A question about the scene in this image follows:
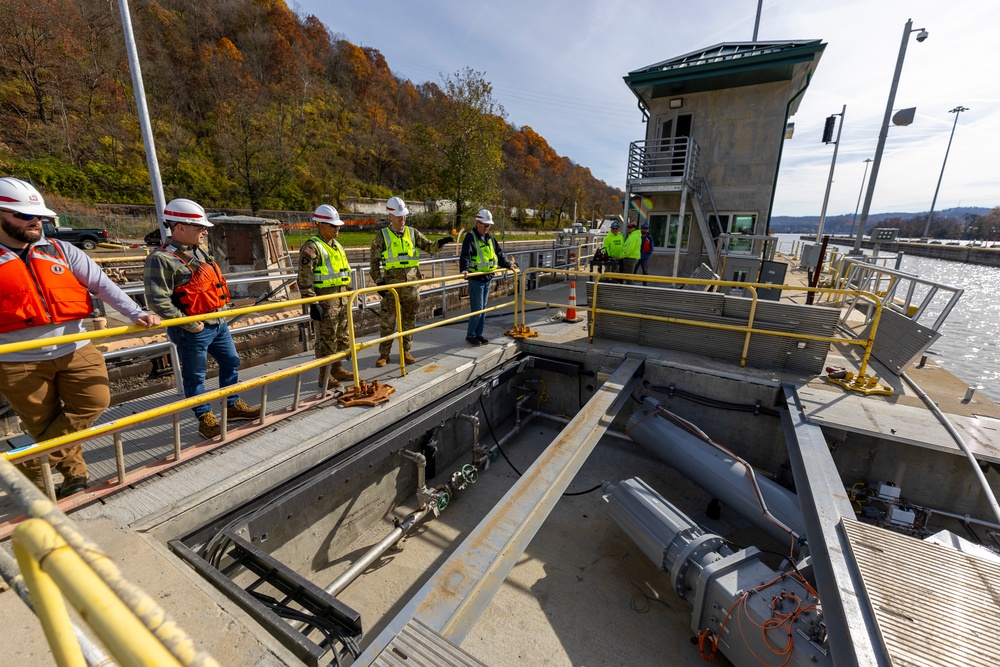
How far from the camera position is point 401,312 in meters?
5.21

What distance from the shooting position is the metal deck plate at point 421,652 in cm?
189

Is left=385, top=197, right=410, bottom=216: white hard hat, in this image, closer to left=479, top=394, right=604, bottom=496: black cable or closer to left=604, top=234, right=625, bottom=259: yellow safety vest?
left=479, top=394, right=604, bottom=496: black cable

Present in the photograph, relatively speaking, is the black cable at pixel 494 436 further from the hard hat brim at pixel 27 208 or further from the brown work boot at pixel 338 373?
the hard hat brim at pixel 27 208

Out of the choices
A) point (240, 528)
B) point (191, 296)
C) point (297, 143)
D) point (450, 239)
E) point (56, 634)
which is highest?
point (297, 143)

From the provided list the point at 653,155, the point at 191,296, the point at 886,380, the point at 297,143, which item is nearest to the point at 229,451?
the point at 191,296

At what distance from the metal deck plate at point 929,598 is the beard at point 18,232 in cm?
508

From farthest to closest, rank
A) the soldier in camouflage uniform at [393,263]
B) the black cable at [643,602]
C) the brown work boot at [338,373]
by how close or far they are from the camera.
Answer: the soldier in camouflage uniform at [393,263] < the brown work boot at [338,373] < the black cable at [643,602]

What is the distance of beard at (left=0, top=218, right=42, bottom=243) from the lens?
231cm

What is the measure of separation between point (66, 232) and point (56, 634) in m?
22.5

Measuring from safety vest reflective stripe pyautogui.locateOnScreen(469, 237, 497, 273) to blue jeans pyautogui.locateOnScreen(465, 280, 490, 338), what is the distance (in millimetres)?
274

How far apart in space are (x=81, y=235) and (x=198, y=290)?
792 inches

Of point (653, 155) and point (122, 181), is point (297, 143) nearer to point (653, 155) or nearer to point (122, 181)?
point (122, 181)

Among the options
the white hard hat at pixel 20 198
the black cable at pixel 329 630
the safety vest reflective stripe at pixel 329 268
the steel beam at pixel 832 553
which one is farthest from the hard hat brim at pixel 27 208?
the steel beam at pixel 832 553

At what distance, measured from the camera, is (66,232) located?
626 inches
